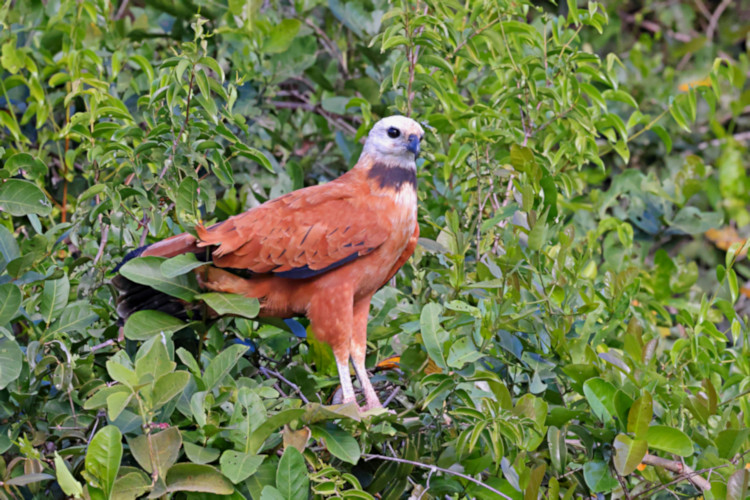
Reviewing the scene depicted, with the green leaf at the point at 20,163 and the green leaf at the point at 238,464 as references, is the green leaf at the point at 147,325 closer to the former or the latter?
the green leaf at the point at 238,464

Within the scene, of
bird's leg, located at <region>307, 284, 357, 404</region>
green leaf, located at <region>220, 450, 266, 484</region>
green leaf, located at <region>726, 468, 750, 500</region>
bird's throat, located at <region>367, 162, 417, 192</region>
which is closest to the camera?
green leaf, located at <region>220, 450, 266, 484</region>

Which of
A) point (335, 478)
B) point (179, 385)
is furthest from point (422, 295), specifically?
point (179, 385)

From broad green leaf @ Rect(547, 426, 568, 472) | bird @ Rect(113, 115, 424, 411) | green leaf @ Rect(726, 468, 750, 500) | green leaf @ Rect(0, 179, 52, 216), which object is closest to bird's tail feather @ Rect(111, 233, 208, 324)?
bird @ Rect(113, 115, 424, 411)

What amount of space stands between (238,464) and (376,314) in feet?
3.17

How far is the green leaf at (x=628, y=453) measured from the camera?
1789 mm

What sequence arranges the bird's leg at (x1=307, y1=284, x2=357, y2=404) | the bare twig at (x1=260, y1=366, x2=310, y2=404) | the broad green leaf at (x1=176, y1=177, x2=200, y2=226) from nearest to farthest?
the broad green leaf at (x1=176, y1=177, x2=200, y2=226) < the bare twig at (x1=260, y1=366, x2=310, y2=404) < the bird's leg at (x1=307, y1=284, x2=357, y2=404)

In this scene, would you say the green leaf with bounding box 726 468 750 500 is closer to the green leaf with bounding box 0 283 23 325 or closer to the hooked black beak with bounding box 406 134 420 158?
the hooked black beak with bounding box 406 134 420 158

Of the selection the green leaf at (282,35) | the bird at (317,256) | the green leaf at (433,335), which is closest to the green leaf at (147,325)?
the bird at (317,256)

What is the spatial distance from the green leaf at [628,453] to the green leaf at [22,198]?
147cm

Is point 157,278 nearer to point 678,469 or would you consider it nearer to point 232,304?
point 232,304

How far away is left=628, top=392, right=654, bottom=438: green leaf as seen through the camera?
1.80 m

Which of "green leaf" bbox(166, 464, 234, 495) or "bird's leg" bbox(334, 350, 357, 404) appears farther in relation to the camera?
"bird's leg" bbox(334, 350, 357, 404)

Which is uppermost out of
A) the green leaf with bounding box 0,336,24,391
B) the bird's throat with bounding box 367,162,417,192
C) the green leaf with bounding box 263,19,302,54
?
the green leaf with bounding box 263,19,302,54

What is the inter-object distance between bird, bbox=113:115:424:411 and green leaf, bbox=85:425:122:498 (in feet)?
1.94
